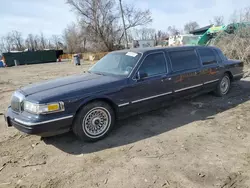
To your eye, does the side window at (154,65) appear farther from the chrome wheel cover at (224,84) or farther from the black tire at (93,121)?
the chrome wheel cover at (224,84)

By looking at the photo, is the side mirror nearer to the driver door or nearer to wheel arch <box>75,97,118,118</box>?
the driver door

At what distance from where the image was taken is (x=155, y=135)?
12.3 ft

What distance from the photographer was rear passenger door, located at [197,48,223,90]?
17.1 feet

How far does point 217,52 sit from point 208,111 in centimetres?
195

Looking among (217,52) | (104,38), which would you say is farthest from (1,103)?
(104,38)

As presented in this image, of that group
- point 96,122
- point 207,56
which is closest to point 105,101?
point 96,122

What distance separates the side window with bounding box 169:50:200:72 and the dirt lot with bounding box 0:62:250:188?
3.78 ft

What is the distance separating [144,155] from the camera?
309 cm

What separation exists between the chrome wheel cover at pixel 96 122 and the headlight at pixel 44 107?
50 cm

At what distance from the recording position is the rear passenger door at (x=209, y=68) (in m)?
5.20

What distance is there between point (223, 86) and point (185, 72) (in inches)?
76.1

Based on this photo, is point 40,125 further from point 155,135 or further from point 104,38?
point 104,38

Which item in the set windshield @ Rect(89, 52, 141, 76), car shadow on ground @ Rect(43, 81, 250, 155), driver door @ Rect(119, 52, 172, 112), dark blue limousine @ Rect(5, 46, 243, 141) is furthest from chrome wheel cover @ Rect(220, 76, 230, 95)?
windshield @ Rect(89, 52, 141, 76)

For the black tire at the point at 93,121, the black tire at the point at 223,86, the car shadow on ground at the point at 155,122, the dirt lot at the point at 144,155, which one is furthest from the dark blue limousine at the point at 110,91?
the black tire at the point at 223,86
